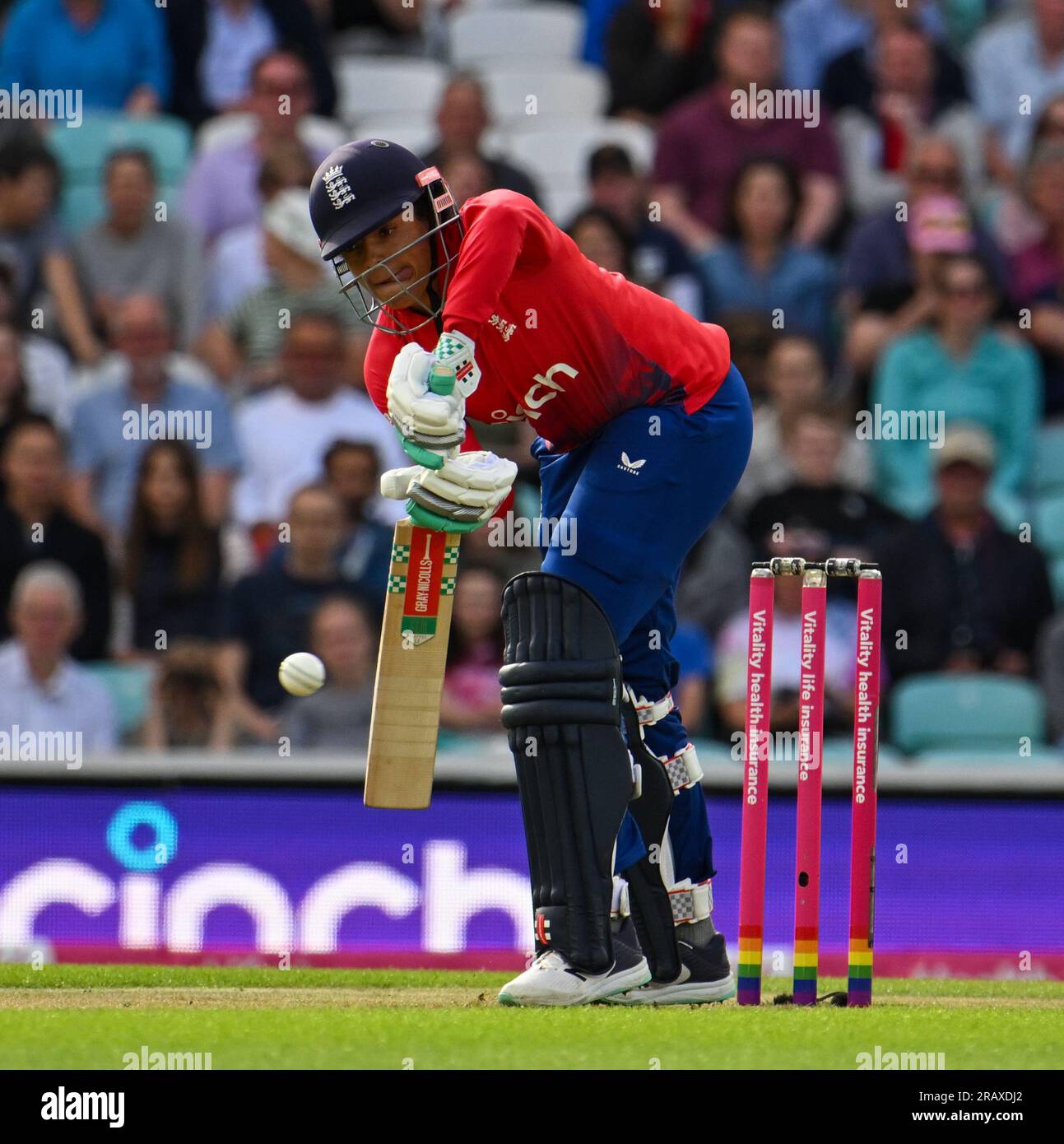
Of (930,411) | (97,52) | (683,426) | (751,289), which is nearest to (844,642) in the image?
(930,411)

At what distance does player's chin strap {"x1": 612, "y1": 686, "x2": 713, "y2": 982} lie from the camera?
5.20 m

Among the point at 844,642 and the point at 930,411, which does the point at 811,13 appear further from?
the point at 844,642

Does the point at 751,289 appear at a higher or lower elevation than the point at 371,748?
higher

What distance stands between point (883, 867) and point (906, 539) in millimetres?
1845

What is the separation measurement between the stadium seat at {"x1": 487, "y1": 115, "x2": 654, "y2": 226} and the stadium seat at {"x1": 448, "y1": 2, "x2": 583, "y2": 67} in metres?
0.85

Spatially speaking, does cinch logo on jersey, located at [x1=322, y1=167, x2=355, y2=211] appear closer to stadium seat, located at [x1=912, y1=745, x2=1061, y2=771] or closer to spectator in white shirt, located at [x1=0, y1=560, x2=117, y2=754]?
stadium seat, located at [x1=912, y1=745, x2=1061, y2=771]

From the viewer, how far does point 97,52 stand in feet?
35.9

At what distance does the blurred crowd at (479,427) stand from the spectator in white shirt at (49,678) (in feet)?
0.05

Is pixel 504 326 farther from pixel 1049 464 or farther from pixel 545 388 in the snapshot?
pixel 1049 464
